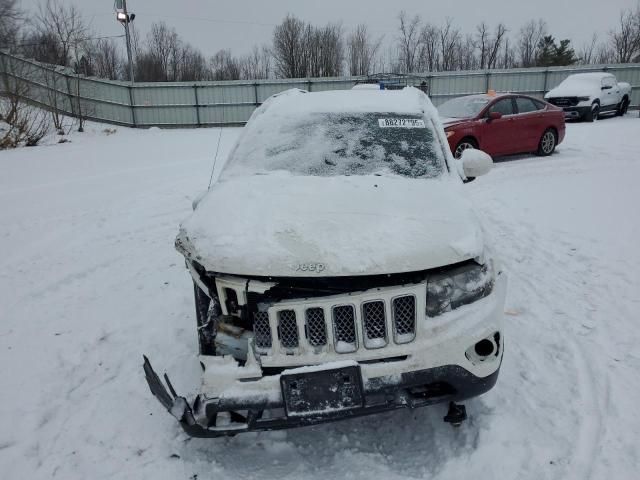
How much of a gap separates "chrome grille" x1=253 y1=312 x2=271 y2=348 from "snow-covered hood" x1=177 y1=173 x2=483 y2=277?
9.5 inches

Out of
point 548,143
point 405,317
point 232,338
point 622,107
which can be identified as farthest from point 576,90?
point 232,338

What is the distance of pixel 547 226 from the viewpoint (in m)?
6.30

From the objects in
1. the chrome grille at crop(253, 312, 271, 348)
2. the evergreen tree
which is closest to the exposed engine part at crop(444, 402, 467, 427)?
the chrome grille at crop(253, 312, 271, 348)

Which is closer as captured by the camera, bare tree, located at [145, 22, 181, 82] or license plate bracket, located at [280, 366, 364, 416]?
license plate bracket, located at [280, 366, 364, 416]

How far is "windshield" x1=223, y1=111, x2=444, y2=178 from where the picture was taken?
345 centimetres

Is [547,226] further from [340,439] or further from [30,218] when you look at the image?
[30,218]

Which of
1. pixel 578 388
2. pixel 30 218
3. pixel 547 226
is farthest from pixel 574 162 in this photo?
pixel 30 218

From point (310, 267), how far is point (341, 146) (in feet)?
5.32

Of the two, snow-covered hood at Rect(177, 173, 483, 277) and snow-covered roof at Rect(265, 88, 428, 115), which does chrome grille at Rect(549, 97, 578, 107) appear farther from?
snow-covered hood at Rect(177, 173, 483, 277)

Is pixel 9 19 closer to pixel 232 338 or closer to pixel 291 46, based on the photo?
pixel 291 46

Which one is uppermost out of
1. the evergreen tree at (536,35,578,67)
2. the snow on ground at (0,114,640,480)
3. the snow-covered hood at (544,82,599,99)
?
the evergreen tree at (536,35,578,67)

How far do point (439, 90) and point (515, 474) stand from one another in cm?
2155

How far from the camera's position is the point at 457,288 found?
7.97 feet

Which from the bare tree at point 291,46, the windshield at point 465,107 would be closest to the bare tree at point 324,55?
the bare tree at point 291,46
